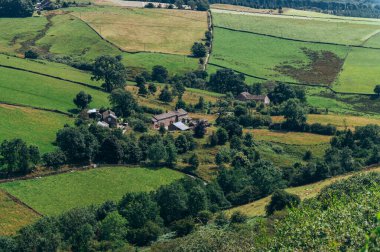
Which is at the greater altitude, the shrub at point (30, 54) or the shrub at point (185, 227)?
the shrub at point (30, 54)

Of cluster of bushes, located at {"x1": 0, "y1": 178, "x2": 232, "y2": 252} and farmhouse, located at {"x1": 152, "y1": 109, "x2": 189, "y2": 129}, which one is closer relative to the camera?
cluster of bushes, located at {"x1": 0, "y1": 178, "x2": 232, "y2": 252}

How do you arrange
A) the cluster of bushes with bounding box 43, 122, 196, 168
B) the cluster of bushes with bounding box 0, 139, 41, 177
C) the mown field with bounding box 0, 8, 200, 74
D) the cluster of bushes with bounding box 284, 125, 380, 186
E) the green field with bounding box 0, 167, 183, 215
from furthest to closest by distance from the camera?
the mown field with bounding box 0, 8, 200, 74, the cluster of bushes with bounding box 284, 125, 380, 186, the cluster of bushes with bounding box 43, 122, 196, 168, the cluster of bushes with bounding box 0, 139, 41, 177, the green field with bounding box 0, 167, 183, 215

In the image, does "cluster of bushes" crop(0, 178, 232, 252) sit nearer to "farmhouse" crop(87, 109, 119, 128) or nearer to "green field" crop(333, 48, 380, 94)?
"farmhouse" crop(87, 109, 119, 128)

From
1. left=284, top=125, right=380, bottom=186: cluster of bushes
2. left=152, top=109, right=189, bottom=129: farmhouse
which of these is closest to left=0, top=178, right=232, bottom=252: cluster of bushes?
left=284, top=125, right=380, bottom=186: cluster of bushes

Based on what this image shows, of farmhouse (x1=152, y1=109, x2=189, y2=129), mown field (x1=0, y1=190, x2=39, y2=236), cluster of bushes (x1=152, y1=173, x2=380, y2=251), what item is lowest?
mown field (x1=0, y1=190, x2=39, y2=236)

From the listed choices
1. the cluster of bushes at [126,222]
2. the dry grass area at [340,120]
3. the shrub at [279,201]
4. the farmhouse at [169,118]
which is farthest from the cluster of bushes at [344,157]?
the farmhouse at [169,118]

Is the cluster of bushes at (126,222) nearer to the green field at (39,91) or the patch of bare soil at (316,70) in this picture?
the green field at (39,91)
